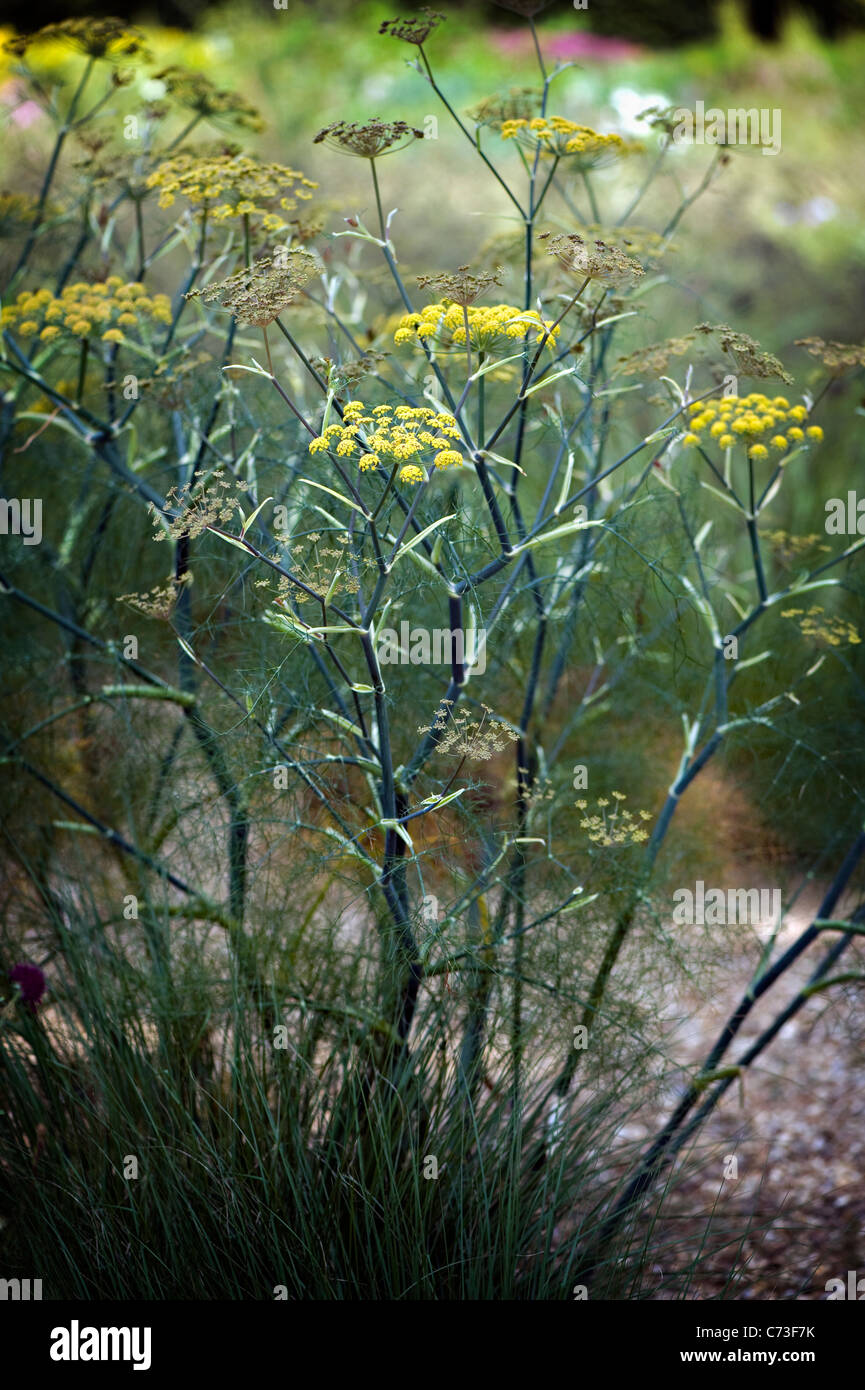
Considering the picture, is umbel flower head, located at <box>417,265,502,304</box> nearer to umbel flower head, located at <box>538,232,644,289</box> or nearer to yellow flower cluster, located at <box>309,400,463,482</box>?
umbel flower head, located at <box>538,232,644,289</box>

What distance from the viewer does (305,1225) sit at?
95.8 inches

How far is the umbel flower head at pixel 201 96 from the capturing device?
338cm

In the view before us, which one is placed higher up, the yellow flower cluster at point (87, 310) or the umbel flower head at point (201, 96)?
the umbel flower head at point (201, 96)

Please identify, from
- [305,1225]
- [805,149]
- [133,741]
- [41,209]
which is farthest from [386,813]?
[805,149]

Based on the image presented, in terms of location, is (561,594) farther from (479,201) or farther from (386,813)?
(479,201)

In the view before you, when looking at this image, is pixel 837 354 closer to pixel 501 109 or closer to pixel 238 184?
pixel 501 109

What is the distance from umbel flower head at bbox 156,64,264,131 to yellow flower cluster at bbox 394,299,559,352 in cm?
166

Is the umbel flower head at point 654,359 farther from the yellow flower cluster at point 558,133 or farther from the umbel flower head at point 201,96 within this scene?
the umbel flower head at point 201,96

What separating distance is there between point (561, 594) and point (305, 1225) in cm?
185

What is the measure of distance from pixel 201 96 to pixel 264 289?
1.73 metres

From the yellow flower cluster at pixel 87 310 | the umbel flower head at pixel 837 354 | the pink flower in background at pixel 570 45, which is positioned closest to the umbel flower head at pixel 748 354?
the umbel flower head at pixel 837 354

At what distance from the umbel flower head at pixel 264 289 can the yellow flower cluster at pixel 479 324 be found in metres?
0.23

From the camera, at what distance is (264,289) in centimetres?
214

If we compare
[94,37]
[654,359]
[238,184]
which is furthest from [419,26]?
[94,37]
